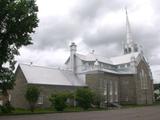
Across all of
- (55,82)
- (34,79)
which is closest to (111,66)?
(55,82)

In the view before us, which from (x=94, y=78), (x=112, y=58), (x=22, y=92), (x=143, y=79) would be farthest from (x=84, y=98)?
(x=112, y=58)

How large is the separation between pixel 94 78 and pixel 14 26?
112 ft

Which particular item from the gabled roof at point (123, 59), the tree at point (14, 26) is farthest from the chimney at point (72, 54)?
the tree at point (14, 26)

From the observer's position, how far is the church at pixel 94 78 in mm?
53562

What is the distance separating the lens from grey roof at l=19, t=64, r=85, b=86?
53.2 m

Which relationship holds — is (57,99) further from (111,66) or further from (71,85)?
(111,66)

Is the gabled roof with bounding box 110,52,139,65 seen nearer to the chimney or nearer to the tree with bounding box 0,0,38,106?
the chimney

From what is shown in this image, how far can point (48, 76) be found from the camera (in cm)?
5722

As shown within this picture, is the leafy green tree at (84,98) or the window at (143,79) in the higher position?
the window at (143,79)

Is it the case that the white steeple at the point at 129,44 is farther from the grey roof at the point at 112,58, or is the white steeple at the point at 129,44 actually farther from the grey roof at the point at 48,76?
the grey roof at the point at 48,76

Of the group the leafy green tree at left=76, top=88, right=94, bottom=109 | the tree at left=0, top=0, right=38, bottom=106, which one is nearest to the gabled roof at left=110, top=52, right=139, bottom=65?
the leafy green tree at left=76, top=88, right=94, bottom=109

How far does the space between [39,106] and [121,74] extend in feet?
96.4

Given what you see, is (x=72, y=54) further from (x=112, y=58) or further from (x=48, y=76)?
(x=112, y=58)

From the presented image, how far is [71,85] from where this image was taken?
59.8m
